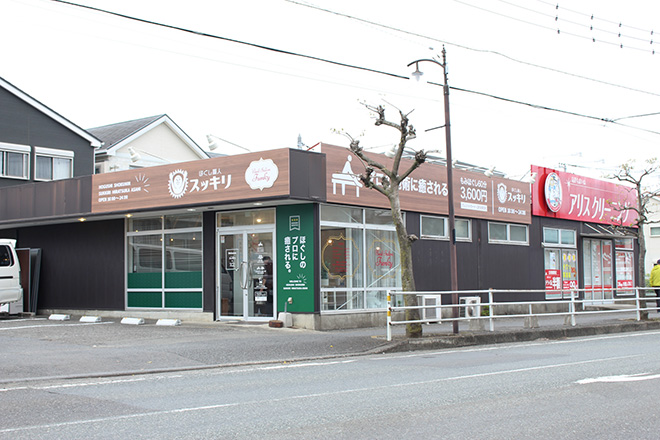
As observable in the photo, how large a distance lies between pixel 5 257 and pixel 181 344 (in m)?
8.56

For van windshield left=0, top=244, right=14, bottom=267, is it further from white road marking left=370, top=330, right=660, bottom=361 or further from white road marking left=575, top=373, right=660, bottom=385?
white road marking left=575, top=373, right=660, bottom=385

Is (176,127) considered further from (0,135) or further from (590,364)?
(590,364)

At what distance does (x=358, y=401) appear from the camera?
766 centimetres

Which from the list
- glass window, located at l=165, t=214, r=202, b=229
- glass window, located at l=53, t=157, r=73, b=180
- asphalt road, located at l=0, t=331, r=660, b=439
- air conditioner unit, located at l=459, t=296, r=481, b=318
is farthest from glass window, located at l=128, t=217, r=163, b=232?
asphalt road, located at l=0, t=331, r=660, b=439

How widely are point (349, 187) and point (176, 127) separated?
22.3 metres

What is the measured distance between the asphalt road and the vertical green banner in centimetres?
496

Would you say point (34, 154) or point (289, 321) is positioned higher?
point (34, 154)

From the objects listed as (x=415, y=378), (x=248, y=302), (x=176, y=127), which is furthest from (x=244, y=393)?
(x=176, y=127)

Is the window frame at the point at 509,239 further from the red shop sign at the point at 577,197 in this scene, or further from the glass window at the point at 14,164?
the glass window at the point at 14,164

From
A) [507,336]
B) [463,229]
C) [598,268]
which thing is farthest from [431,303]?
[598,268]

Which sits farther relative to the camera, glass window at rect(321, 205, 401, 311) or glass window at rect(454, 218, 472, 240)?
glass window at rect(454, 218, 472, 240)

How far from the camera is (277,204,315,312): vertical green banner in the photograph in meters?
16.6

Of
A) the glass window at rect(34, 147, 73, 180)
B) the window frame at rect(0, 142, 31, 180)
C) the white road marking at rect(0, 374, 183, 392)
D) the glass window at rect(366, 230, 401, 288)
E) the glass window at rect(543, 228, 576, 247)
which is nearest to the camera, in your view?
the white road marking at rect(0, 374, 183, 392)

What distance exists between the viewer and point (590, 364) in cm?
1087
